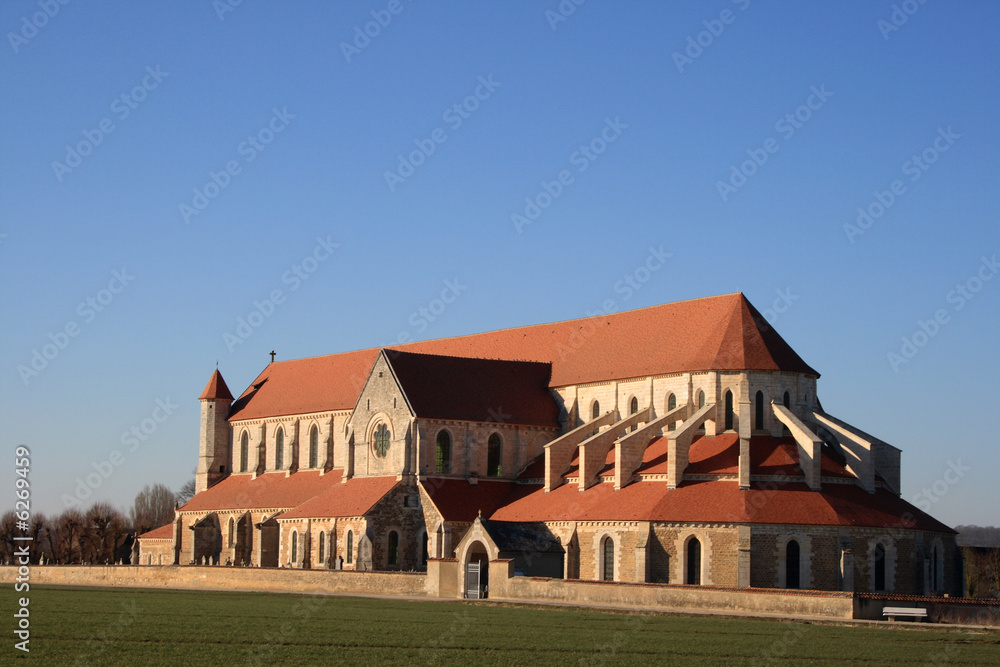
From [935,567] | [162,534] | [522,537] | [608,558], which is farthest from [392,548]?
[162,534]

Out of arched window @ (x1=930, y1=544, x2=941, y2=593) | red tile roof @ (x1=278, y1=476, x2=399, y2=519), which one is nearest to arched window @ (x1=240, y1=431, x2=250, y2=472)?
red tile roof @ (x1=278, y1=476, x2=399, y2=519)

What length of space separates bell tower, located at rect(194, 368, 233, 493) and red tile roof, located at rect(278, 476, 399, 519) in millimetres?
17473

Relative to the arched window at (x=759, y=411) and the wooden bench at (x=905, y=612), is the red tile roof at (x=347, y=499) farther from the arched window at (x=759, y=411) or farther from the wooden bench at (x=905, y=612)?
the wooden bench at (x=905, y=612)

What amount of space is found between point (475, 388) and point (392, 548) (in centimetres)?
1047

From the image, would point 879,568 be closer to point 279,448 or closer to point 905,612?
point 905,612

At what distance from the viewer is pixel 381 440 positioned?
71.0 m

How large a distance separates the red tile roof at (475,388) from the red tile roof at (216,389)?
2331cm

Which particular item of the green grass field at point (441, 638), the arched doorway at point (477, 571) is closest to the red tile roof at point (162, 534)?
the arched doorway at point (477, 571)

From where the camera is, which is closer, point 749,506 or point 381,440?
point 749,506

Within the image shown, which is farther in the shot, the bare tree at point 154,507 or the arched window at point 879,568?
the bare tree at point 154,507

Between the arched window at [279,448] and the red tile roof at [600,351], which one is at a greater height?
the red tile roof at [600,351]

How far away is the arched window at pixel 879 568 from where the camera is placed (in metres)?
56.2

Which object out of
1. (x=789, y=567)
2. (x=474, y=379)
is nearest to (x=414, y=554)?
(x=474, y=379)

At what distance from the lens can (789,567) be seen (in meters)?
55.5
